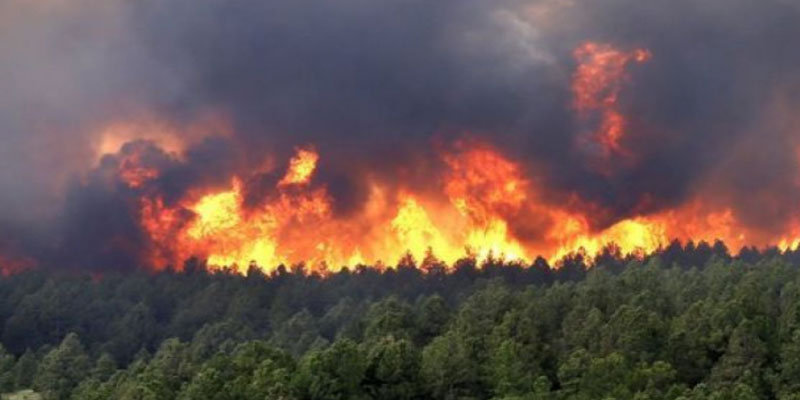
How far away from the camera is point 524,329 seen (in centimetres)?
12469

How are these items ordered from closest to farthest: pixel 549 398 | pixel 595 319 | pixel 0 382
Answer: pixel 549 398, pixel 595 319, pixel 0 382

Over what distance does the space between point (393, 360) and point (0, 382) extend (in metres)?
65.2

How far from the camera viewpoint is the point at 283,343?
187000 millimetres

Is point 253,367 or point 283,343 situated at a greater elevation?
point 283,343

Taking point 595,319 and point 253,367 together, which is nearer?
point 253,367

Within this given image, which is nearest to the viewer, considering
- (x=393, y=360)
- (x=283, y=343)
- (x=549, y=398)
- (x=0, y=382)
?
(x=549, y=398)

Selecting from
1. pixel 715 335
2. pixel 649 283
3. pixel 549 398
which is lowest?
pixel 549 398

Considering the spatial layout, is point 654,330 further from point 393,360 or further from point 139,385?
point 139,385

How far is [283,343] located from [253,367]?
7489cm

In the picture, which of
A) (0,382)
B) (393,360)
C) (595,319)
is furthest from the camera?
(0,382)

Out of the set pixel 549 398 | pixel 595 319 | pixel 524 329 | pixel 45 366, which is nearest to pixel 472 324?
pixel 524 329

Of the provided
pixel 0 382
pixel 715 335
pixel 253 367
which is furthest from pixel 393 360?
pixel 0 382

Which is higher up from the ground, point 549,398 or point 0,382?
point 0,382

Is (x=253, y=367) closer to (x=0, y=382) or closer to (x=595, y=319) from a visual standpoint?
(x=595, y=319)
